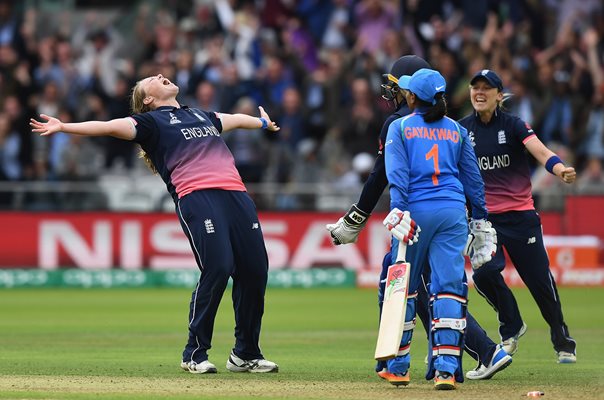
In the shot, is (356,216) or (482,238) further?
(356,216)

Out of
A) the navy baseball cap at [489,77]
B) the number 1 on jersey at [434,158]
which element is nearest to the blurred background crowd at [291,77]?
the navy baseball cap at [489,77]

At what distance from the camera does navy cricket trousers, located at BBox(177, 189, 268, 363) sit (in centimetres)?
1020

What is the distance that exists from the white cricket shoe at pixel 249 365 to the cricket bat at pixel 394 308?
61.7 inches

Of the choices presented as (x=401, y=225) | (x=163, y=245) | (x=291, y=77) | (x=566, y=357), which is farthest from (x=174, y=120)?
(x=291, y=77)

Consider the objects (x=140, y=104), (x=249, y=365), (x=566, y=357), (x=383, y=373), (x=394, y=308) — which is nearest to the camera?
(x=394, y=308)

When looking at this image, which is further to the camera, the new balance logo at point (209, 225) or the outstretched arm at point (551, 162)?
the outstretched arm at point (551, 162)

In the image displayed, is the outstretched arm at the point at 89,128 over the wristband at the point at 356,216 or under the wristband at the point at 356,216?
over

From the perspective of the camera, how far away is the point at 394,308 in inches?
358

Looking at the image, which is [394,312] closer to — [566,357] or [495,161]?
[566,357]

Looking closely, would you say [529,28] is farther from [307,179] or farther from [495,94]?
[495,94]

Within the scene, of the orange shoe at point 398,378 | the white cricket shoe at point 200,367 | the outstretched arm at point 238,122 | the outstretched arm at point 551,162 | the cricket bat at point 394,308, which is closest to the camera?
the cricket bat at point 394,308

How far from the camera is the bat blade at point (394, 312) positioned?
8977mm

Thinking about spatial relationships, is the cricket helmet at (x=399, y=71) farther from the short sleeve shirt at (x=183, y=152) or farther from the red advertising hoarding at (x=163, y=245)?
the red advertising hoarding at (x=163, y=245)

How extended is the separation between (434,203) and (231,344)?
463 cm
